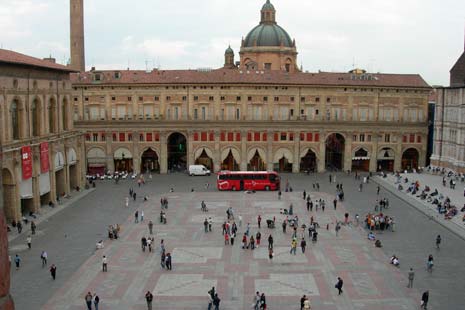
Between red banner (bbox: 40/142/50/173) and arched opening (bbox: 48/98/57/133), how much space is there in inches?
197

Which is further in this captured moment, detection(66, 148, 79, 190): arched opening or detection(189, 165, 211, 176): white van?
detection(189, 165, 211, 176): white van

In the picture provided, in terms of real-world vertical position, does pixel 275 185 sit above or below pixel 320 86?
below

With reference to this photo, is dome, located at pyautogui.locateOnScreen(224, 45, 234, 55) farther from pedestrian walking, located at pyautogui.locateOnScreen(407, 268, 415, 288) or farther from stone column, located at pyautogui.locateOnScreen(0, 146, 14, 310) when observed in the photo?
stone column, located at pyautogui.locateOnScreen(0, 146, 14, 310)

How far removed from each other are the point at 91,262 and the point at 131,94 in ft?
142

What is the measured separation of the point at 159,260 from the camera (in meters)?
35.9

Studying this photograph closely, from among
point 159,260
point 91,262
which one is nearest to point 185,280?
point 159,260

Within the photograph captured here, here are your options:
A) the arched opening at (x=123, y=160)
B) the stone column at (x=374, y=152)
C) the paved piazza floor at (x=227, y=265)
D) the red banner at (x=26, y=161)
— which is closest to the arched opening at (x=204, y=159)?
the arched opening at (x=123, y=160)

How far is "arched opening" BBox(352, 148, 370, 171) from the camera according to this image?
253 ft

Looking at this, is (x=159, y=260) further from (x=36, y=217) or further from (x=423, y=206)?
(x=423, y=206)

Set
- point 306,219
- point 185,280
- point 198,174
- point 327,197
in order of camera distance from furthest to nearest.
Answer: point 198,174 < point 327,197 < point 306,219 < point 185,280

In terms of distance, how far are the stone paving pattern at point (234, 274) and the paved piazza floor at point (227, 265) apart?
0.06 meters

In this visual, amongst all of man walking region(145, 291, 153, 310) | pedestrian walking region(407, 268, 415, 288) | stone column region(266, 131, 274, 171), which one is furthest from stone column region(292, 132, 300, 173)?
man walking region(145, 291, 153, 310)

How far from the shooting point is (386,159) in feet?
253

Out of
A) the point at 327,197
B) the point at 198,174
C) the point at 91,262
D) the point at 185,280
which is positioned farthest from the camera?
the point at 198,174
